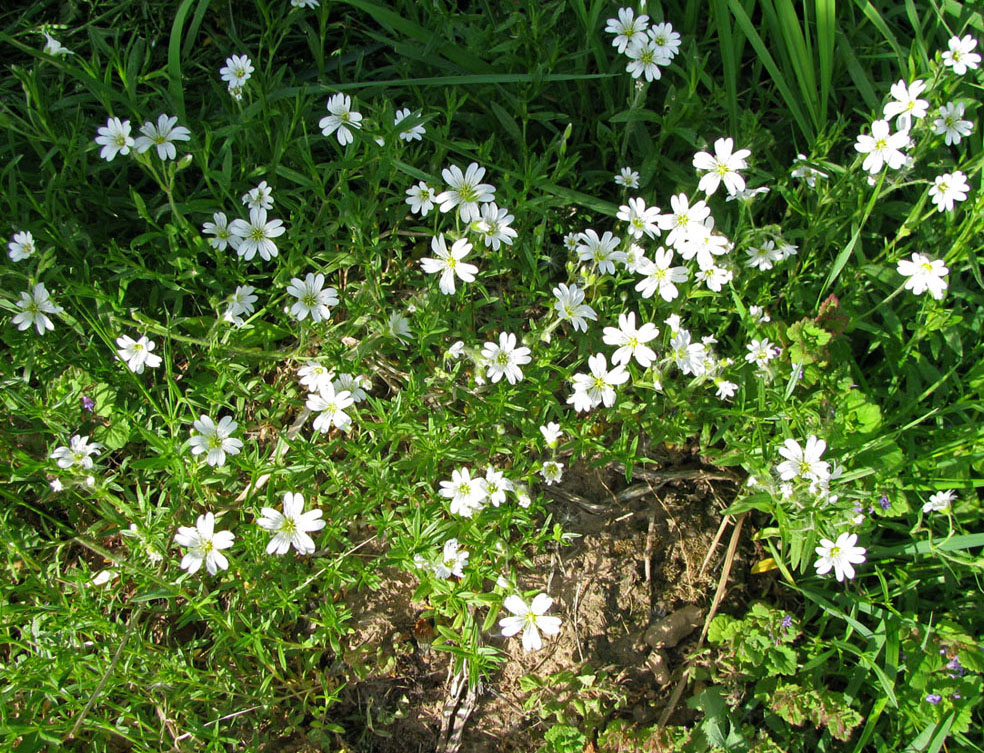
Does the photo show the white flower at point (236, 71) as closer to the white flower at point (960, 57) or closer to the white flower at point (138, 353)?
the white flower at point (138, 353)

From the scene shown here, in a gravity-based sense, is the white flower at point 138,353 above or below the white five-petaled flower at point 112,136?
below

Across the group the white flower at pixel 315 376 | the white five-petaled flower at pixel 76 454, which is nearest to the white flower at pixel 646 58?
the white flower at pixel 315 376

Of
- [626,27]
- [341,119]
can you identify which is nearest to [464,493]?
[341,119]

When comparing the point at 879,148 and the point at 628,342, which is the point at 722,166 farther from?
the point at 628,342

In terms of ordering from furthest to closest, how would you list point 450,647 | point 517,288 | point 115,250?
point 517,288 < point 115,250 < point 450,647

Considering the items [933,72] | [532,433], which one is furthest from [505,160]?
[933,72]

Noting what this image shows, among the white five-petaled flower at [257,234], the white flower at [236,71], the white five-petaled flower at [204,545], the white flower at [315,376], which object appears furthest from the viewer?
the white flower at [236,71]

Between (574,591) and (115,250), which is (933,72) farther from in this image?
(115,250)

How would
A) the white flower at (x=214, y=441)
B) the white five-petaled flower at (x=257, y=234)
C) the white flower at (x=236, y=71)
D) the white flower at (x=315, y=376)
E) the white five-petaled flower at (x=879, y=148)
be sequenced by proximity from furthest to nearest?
the white flower at (x=236, y=71)
the white five-petaled flower at (x=879, y=148)
the white five-petaled flower at (x=257, y=234)
the white flower at (x=315, y=376)
the white flower at (x=214, y=441)
